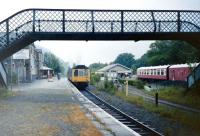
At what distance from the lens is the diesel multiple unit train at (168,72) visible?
4128 centimetres

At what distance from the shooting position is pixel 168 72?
48.8 metres

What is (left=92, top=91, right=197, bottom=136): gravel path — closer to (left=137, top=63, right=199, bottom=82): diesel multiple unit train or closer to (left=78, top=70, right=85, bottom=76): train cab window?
(left=137, top=63, right=199, bottom=82): diesel multiple unit train

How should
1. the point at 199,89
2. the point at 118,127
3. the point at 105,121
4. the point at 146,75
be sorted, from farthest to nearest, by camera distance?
the point at 146,75
the point at 199,89
the point at 105,121
the point at 118,127

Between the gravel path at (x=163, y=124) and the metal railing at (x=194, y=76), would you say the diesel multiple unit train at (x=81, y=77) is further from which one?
the gravel path at (x=163, y=124)

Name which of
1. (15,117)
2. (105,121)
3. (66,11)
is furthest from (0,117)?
(66,11)

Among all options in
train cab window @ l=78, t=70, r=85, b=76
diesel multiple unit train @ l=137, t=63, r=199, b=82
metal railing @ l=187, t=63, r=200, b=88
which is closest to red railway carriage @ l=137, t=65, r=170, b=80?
diesel multiple unit train @ l=137, t=63, r=199, b=82

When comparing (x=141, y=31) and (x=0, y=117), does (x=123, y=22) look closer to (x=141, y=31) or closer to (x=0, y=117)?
(x=141, y=31)

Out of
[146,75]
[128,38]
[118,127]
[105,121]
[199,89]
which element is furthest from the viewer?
[146,75]

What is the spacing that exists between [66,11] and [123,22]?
3325mm

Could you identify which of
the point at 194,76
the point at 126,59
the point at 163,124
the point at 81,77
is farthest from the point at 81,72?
the point at 126,59

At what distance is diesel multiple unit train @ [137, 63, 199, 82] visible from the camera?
41.3 meters

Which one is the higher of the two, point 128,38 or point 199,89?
point 128,38

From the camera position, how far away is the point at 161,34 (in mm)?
22781

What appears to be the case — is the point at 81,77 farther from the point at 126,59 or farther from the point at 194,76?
the point at 126,59
